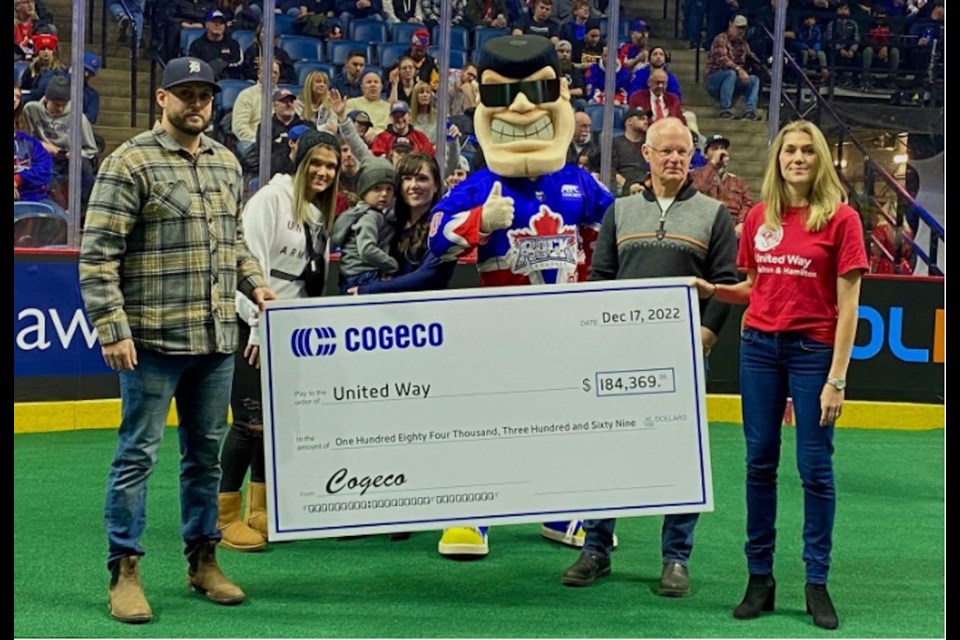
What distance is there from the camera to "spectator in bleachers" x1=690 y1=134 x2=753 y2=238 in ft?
32.8

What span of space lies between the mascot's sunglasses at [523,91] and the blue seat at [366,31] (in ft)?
17.4

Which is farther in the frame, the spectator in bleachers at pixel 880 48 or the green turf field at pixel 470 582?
the spectator in bleachers at pixel 880 48

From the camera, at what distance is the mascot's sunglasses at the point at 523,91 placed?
5.04 meters

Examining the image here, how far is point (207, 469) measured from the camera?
4.32 metres

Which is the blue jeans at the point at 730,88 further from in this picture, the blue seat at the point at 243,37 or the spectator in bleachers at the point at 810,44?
the blue seat at the point at 243,37

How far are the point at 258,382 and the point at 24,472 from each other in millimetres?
1974

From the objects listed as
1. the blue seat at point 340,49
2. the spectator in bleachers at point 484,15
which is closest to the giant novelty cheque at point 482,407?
the blue seat at point 340,49

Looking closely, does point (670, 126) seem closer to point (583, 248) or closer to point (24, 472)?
point (583, 248)

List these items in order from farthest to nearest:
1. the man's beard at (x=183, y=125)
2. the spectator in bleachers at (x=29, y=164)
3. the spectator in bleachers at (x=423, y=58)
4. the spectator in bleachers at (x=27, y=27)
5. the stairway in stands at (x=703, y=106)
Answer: the stairway in stands at (x=703, y=106) < the spectator in bleachers at (x=423, y=58) < the spectator in bleachers at (x=27, y=27) < the spectator in bleachers at (x=29, y=164) < the man's beard at (x=183, y=125)

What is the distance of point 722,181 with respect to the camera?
396 inches

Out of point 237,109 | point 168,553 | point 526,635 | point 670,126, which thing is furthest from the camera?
point 237,109

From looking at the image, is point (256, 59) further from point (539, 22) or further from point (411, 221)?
point (411, 221)

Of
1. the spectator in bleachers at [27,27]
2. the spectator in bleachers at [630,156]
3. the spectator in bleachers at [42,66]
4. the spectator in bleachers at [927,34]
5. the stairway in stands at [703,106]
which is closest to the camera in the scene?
the spectator in bleachers at [42,66]

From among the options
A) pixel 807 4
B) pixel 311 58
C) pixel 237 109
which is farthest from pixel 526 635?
pixel 807 4
